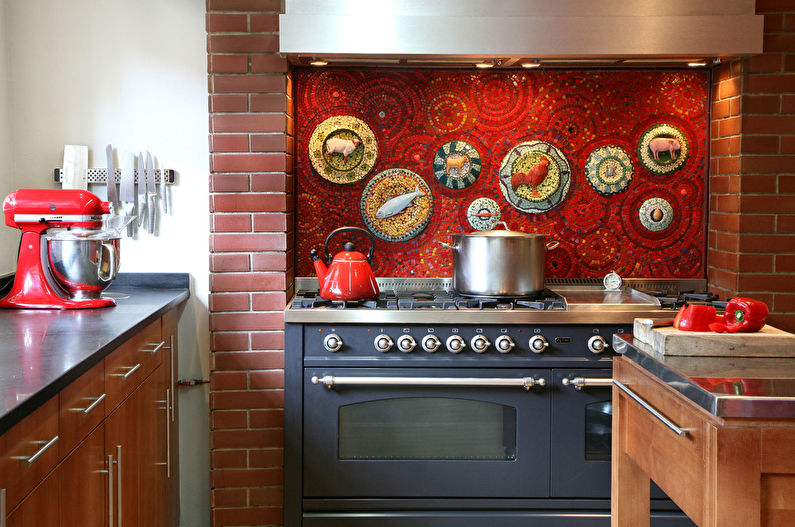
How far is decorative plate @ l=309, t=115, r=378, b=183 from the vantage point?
313 centimetres

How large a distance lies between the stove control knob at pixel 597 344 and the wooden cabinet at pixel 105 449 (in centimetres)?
147

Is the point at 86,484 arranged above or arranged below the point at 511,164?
below

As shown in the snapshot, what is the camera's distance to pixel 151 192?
9.66 feet

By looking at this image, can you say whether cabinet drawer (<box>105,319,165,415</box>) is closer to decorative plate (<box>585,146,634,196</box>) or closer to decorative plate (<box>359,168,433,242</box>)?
decorative plate (<box>359,168,433,242</box>)

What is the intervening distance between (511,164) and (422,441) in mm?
1200

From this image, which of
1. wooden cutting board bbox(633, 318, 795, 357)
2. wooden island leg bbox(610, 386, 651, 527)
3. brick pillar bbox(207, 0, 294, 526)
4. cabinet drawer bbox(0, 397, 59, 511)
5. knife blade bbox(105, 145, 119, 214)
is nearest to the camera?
cabinet drawer bbox(0, 397, 59, 511)

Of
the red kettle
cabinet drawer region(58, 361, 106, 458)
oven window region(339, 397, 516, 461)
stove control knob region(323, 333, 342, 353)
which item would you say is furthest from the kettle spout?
cabinet drawer region(58, 361, 106, 458)

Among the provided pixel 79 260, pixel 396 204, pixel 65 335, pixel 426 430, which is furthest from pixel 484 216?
pixel 65 335

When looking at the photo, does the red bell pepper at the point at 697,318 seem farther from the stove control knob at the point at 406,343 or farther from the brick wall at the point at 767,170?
the brick wall at the point at 767,170

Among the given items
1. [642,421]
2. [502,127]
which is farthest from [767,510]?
[502,127]

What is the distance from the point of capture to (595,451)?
272 centimetres

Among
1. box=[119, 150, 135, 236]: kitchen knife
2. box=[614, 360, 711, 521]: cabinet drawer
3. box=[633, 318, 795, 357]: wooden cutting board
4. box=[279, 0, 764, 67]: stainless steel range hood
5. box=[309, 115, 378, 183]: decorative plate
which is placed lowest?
box=[614, 360, 711, 521]: cabinet drawer

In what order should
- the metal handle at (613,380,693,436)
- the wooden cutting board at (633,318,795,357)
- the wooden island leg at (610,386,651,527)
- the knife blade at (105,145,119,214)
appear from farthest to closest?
the knife blade at (105,145,119,214) → the wooden island leg at (610,386,651,527) → the wooden cutting board at (633,318,795,357) → the metal handle at (613,380,693,436)

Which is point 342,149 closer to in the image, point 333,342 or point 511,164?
point 511,164
